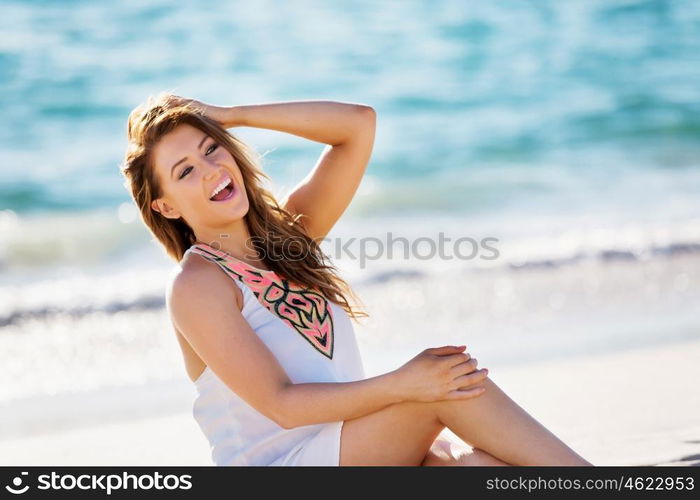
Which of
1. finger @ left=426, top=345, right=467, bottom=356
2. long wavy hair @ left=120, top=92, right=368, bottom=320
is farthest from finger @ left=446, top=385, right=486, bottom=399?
long wavy hair @ left=120, top=92, right=368, bottom=320

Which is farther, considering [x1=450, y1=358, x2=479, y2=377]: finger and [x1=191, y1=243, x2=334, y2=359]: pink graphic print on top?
[x1=191, y1=243, x2=334, y2=359]: pink graphic print on top

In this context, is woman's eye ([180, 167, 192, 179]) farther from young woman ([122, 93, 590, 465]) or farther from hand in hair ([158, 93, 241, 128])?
hand in hair ([158, 93, 241, 128])

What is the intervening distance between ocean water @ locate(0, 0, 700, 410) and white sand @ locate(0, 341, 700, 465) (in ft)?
6.29

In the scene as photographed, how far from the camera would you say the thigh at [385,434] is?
2.98m

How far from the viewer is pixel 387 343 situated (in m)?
6.25

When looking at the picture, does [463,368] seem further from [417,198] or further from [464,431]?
[417,198]

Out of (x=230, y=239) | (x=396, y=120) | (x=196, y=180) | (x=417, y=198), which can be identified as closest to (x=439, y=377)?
(x=230, y=239)

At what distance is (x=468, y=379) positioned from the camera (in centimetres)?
296

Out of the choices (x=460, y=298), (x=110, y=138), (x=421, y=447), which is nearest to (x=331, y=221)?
(x=421, y=447)

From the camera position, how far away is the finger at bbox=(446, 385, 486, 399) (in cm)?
295

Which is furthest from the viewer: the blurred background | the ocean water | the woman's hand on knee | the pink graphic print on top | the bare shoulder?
the ocean water

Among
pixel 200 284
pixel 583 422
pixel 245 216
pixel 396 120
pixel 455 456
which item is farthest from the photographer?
pixel 396 120

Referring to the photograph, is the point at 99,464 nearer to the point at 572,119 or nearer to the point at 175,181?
the point at 175,181

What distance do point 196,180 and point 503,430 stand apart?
1.25m
